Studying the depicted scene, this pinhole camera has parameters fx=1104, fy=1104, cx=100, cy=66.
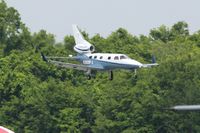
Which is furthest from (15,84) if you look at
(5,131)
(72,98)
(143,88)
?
(5,131)

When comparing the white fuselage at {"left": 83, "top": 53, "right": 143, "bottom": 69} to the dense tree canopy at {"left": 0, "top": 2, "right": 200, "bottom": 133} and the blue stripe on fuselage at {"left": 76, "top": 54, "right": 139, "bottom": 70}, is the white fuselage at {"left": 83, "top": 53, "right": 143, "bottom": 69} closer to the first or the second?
the blue stripe on fuselage at {"left": 76, "top": 54, "right": 139, "bottom": 70}

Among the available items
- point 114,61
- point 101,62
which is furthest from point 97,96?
point 114,61

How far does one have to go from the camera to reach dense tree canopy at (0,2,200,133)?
4427 inches

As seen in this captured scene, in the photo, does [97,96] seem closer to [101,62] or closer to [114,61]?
[101,62]

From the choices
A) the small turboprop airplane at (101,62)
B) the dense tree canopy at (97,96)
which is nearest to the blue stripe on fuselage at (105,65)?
the small turboprop airplane at (101,62)

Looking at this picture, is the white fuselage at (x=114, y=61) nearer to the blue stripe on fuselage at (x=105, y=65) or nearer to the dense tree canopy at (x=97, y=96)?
the blue stripe on fuselage at (x=105, y=65)

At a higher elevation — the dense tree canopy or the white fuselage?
the white fuselage

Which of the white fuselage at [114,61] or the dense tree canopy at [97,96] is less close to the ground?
the white fuselage at [114,61]

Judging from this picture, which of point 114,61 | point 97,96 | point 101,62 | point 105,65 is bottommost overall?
point 97,96

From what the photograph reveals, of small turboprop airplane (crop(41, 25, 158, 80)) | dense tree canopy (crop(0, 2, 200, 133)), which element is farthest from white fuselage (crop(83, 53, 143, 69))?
dense tree canopy (crop(0, 2, 200, 133))

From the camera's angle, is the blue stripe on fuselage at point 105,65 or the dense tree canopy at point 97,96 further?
the dense tree canopy at point 97,96

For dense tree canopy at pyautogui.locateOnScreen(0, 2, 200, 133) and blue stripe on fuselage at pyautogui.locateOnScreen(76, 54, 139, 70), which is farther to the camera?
dense tree canopy at pyautogui.locateOnScreen(0, 2, 200, 133)

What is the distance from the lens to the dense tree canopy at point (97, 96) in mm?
112438

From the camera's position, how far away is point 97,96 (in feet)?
403
